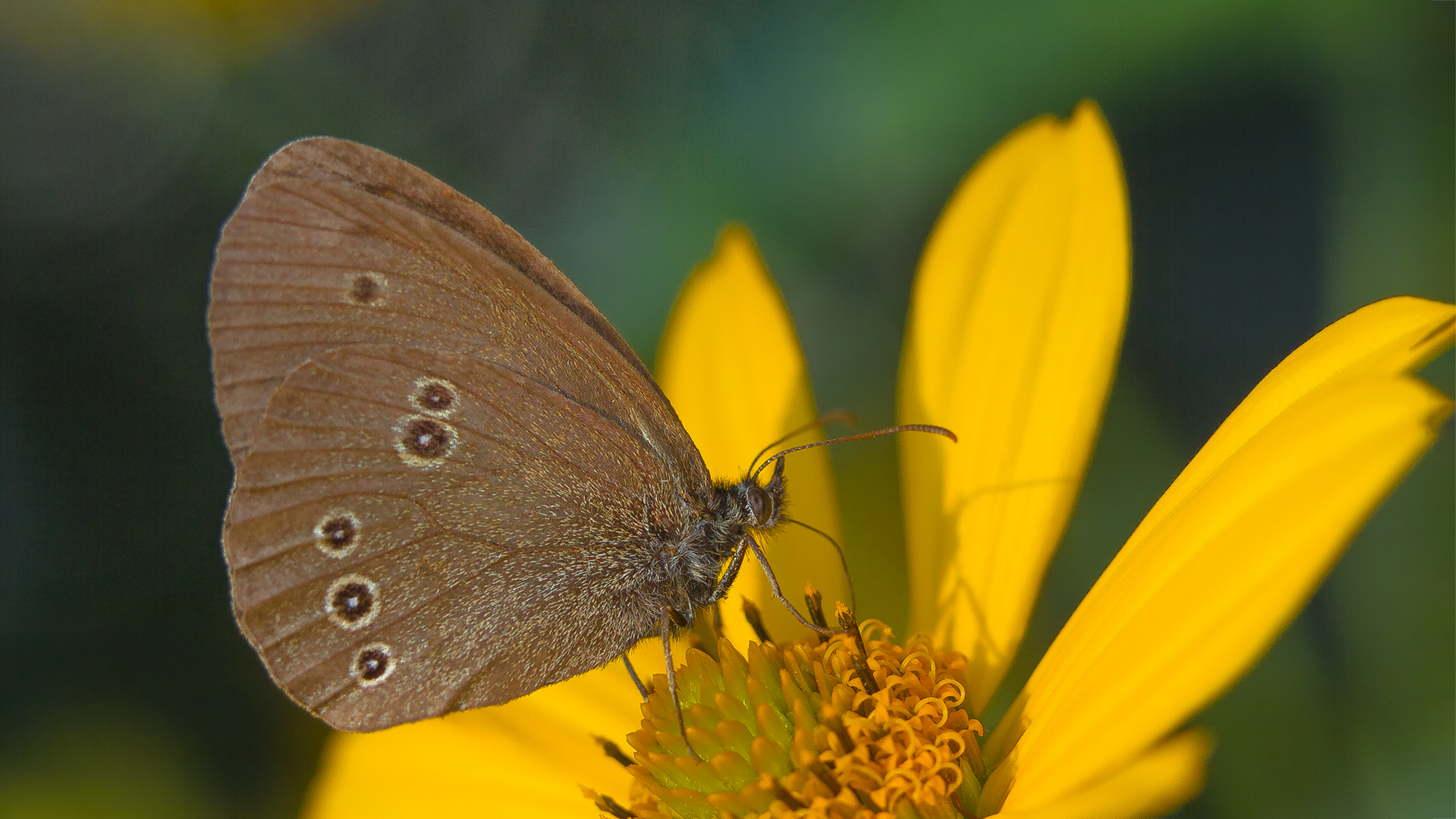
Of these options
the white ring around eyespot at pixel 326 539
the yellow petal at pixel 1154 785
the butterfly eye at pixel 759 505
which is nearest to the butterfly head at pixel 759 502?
the butterfly eye at pixel 759 505

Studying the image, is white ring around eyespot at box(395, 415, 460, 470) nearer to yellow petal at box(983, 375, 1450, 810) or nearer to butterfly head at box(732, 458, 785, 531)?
butterfly head at box(732, 458, 785, 531)

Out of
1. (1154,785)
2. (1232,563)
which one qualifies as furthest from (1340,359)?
(1154,785)

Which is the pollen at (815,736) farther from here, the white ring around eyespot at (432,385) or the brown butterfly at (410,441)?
the white ring around eyespot at (432,385)

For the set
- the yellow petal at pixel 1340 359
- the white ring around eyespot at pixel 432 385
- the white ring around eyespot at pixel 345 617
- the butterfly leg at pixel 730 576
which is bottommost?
the white ring around eyespot at pixel 345 617

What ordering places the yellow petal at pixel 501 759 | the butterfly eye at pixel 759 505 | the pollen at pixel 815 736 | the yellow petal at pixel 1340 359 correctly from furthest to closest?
1. the yellow petal at pixel 501 759
2. the butterfly eye at pixel 759 505
3. the pollen at pixel 815 736
4. the yellow petal at pixel 1340 359

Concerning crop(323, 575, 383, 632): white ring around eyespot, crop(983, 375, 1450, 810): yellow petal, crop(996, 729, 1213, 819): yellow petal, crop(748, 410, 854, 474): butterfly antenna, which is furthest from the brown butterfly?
crop(996, 729, 1213, 819): yellow petal

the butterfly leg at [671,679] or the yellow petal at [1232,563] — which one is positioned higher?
the yellow petal at [1232,563]
